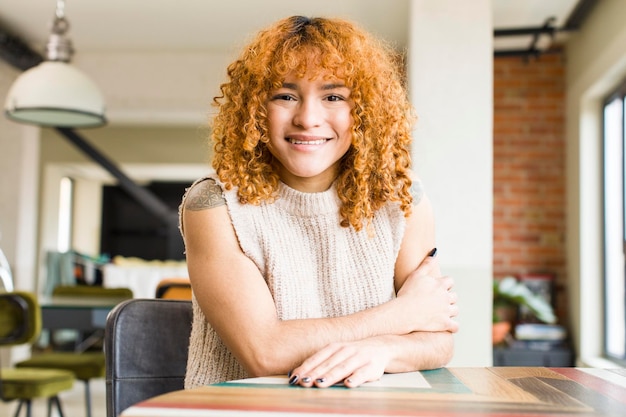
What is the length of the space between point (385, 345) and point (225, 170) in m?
0.48

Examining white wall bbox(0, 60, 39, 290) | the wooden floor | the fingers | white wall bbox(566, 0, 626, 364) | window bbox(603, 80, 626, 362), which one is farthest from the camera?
white wall bbox(0, 60, 39, 290)

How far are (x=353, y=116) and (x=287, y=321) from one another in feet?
1.49

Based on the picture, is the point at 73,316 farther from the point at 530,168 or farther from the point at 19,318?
the point at 530,168

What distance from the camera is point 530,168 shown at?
5953mm

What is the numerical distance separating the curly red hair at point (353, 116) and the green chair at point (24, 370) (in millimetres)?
2031

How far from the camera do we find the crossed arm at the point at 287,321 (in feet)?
4.15

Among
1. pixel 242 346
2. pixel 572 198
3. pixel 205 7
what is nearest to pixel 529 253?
pixel 572 198

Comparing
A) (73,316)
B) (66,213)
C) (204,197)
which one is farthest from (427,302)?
(66,213)

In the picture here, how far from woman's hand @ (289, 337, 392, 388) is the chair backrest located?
2.43 meters

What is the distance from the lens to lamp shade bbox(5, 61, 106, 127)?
13.7 feet

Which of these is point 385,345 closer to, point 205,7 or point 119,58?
point 205,7

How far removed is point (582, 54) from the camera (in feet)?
17.6

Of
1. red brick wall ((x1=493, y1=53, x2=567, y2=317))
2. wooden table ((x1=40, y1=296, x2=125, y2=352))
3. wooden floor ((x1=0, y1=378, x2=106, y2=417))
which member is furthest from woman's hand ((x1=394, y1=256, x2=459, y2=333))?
red brick wall ((x1=493, y1=53, x2=567, y2=317))

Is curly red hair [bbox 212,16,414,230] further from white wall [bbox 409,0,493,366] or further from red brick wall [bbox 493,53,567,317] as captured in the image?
red brick wall [bbox 493,53,567,317]
